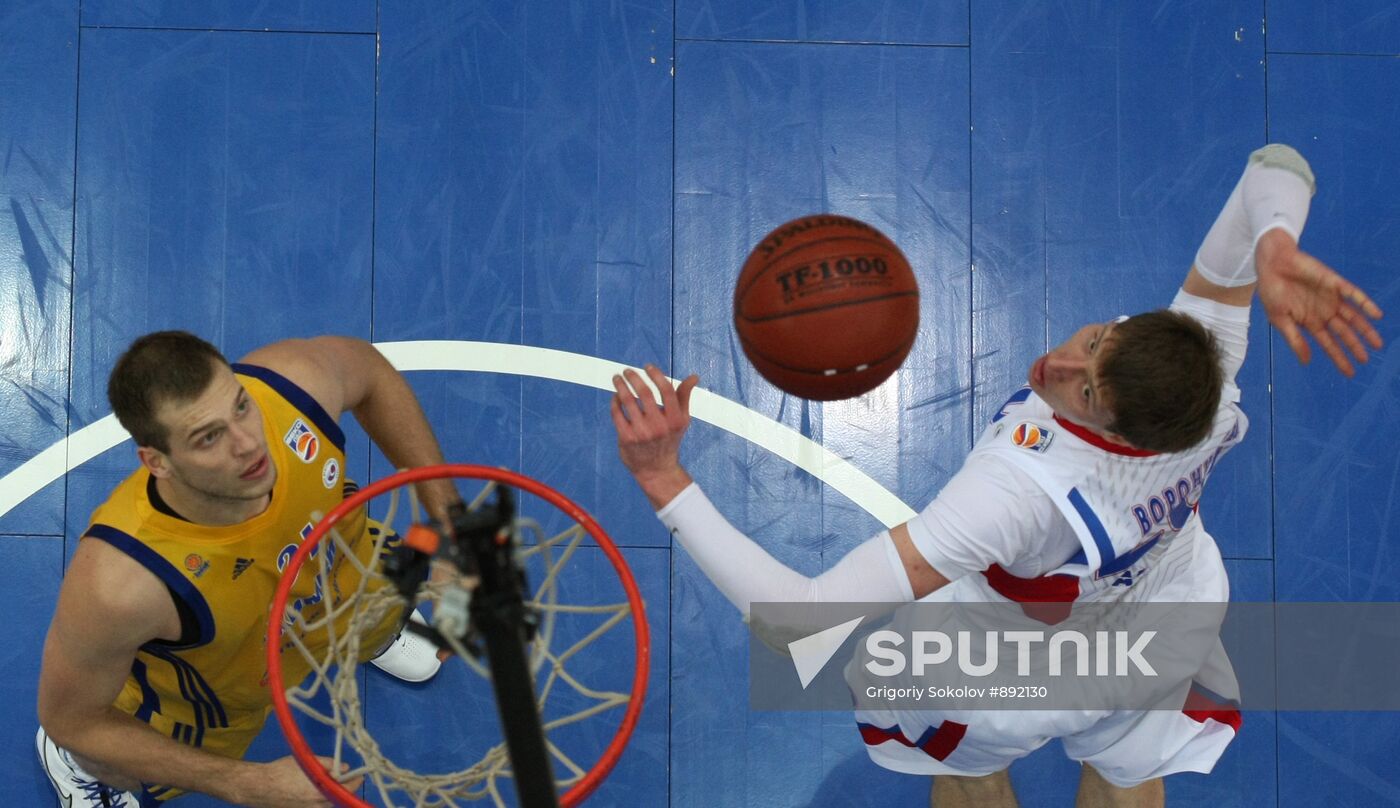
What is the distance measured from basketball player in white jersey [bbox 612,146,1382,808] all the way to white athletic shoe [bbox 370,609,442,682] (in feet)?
5.74

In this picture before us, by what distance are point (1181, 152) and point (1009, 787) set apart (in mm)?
2667

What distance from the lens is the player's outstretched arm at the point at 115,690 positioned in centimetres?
310

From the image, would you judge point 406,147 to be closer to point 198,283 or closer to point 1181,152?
point 198,283

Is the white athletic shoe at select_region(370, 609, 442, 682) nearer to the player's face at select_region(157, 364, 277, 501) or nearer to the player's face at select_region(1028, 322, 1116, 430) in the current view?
the player's face at select_region(157, 364, 277, 501)

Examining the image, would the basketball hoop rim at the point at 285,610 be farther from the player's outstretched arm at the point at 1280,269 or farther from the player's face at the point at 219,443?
the player's outstretched arm at the point at 1280,269

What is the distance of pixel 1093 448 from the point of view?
3.08 metres

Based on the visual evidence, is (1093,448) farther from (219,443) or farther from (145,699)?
(145,699)

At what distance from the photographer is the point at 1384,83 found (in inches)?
201

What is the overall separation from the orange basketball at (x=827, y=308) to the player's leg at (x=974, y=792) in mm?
1670

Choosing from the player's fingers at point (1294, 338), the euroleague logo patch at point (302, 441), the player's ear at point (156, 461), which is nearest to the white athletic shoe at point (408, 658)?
the euroleague logo patch at point (302, 441)

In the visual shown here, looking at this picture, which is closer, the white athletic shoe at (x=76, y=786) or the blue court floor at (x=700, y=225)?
the white athletic shoe at (x=76, y=786)

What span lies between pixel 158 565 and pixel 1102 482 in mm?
2448

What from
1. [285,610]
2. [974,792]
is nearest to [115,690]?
[285,610]

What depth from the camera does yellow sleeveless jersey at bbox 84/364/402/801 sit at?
3.20 meters
